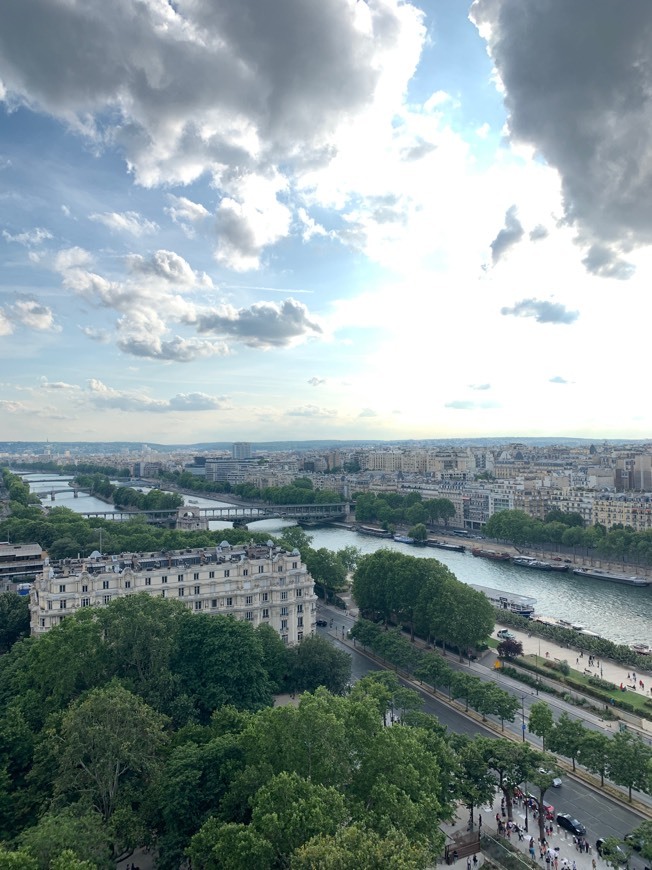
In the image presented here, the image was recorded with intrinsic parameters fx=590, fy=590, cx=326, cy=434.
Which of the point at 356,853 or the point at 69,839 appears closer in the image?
the point at 356,853

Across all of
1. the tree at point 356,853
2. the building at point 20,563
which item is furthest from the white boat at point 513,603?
the building at point 20,563

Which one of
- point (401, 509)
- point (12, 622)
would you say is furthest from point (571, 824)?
point (401, 509)

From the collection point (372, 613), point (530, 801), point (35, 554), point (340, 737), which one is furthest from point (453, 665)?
point (35, 554)

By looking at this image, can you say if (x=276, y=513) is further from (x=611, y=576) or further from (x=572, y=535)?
(x=611, y=576)

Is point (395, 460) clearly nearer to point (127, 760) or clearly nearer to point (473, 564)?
point (473, 564)

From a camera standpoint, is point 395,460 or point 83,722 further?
point 395,460

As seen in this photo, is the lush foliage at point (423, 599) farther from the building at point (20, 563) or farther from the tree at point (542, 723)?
the building at point (20, 563)
